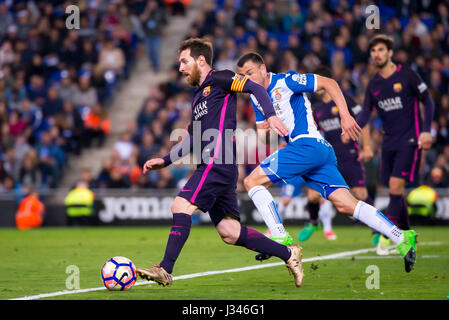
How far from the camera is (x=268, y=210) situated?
8.39 metres

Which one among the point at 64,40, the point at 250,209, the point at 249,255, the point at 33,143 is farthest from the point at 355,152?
the point at 64,40

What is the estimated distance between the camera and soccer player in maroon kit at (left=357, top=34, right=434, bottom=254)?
10.7 m

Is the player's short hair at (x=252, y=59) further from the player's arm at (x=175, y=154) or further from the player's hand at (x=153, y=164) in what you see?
the player's hand at (x=153, y=164)

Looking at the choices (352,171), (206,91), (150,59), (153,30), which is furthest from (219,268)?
(150,59)

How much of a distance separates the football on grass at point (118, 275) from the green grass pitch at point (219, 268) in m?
0.10

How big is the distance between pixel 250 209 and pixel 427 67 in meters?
5.48

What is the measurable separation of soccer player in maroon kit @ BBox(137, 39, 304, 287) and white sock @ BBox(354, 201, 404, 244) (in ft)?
2.58

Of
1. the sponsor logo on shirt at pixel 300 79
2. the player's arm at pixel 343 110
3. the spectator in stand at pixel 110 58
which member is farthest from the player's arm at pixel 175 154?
the spectator in stand at pixel 110 58

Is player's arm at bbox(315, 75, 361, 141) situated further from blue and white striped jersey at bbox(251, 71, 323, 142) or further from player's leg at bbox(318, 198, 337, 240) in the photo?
player's leg at bbox(318, 198, 337, 240)

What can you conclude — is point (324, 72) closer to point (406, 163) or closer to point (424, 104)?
point (424, 104)

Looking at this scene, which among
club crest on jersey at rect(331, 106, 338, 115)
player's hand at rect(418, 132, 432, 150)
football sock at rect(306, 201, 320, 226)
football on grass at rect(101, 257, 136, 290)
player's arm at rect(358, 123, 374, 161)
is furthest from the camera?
football sock at rect(306, 201, 320, 226)

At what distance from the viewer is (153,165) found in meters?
7.61

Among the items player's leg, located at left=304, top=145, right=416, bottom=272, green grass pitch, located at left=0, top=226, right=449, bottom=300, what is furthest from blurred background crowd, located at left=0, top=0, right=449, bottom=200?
player's leg, located at left=304, top=145, right=416, bottom=272

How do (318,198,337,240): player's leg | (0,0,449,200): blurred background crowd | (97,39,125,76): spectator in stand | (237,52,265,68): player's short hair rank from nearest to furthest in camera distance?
(237,52,265,68): player's short hair → (318,198,337,240): player's leg → (0,0,449,200): blurred background crowd → (97,39,125,76): spectator in stand
